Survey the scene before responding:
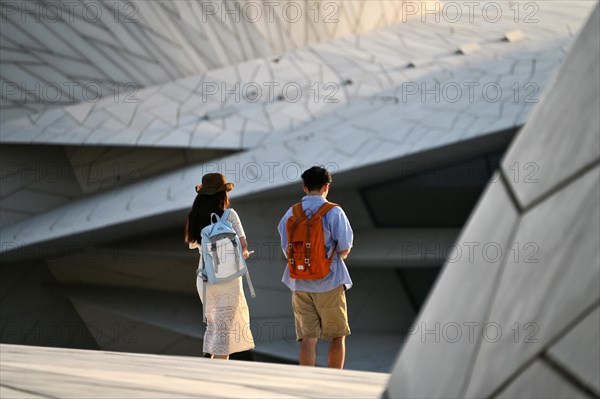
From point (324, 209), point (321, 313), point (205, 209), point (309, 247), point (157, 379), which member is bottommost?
point (157, 379)

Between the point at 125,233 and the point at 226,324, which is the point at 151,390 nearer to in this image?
the point at 226,324

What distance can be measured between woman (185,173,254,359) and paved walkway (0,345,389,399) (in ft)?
6.30

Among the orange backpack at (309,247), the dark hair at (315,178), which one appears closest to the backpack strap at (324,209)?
the orange backpack at (309,247)

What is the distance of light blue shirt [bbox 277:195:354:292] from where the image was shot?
663cm

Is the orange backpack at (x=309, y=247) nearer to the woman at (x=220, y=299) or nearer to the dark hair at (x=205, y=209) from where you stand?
the woman at (x=220, y=299)

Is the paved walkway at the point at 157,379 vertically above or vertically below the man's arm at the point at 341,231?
below

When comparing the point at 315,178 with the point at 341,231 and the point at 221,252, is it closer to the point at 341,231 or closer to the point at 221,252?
the point at 341,231

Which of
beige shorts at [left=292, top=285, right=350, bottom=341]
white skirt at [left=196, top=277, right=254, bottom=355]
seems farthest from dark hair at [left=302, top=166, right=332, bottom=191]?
white skirt at [left=196, top=277, right=254, bottom=355]

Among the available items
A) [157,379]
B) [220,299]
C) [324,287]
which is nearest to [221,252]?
[220,299]

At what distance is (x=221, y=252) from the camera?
6770 millimetres

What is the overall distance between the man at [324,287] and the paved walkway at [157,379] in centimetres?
179

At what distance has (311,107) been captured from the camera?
Result: 15.6 meters

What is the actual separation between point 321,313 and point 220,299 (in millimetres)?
661

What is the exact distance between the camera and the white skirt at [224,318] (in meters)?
6.90
